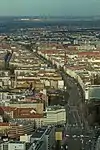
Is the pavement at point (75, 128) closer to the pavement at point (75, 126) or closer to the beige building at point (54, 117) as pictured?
the pavement at point (75, 126)

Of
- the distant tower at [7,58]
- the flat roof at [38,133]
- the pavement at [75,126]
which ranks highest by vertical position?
the flat roof at [38,133]

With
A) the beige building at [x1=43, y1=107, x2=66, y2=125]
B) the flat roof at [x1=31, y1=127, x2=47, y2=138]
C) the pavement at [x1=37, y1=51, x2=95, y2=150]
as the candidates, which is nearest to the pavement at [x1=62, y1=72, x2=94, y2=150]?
the pavement at [x1=37, y1=51, x2=95, y2=150]

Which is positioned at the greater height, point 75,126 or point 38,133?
point 38,133

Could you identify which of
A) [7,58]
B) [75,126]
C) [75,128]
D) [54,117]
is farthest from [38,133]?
[7,58]

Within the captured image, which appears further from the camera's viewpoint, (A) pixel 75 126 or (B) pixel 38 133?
(A) pixel 75 126

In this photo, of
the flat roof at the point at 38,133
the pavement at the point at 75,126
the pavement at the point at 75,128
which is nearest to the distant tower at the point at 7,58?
the pavement at the point at 75,126

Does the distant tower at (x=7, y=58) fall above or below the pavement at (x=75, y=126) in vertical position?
below

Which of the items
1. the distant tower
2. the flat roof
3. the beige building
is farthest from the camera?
the distant tower

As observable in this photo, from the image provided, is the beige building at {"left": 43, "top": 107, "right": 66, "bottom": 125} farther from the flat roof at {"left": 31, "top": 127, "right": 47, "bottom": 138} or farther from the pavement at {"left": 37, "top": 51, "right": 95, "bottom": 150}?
the flat roof at {"left": 31, "top": 127, "right": 47, "bottom": 138}

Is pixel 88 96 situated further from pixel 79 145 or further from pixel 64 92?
pixel 79 145

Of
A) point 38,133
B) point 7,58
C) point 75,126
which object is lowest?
point 7,58

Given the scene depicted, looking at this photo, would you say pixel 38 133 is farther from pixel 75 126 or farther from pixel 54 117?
pixel 54 117
